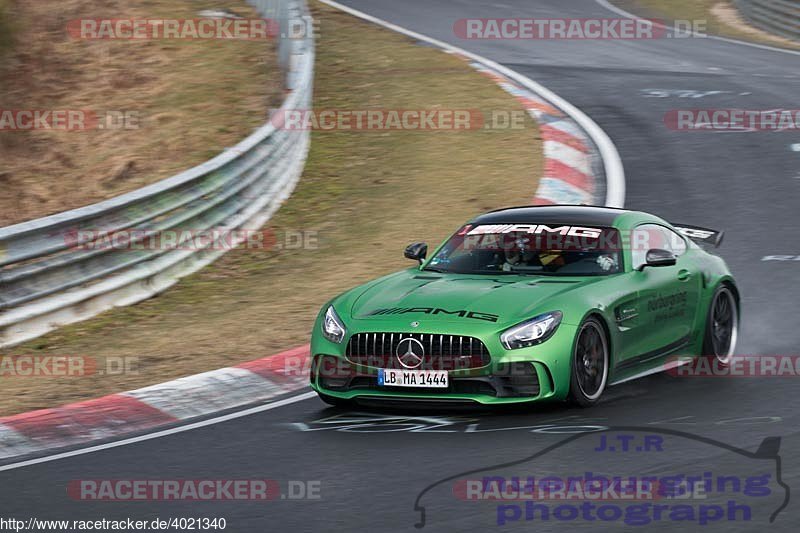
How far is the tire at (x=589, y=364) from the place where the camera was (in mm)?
8492

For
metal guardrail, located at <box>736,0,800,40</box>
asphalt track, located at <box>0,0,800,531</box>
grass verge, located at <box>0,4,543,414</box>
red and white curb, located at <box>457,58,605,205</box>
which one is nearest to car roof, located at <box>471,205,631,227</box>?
asphalt track, located at <box>0,0,800,531</box>

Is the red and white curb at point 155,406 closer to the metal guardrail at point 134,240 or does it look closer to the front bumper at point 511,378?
the front bumper at point 511,378

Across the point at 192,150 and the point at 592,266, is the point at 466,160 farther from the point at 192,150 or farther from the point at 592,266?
the point at 592,266

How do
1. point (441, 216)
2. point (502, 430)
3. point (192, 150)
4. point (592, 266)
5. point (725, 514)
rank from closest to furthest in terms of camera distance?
1. point (725, 514)
2. point (502, 430)
3. point (592, 266)
4. point (441, 216)
5. point (192, 150)

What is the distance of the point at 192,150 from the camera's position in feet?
58.1

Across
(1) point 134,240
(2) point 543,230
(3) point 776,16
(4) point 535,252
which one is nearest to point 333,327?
(4) point 535,252

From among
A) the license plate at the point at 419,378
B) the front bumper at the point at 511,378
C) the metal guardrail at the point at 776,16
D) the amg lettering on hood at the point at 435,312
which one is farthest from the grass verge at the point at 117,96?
the metal guardrail at the point at 776,16

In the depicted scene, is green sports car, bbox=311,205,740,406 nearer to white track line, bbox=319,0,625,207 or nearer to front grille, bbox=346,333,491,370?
front grille, bbox=346,333,491,370

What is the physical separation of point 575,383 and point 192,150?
10.2 m

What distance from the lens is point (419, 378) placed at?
8.41 metres

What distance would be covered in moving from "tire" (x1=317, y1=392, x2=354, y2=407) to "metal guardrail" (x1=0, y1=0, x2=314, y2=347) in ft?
12.6

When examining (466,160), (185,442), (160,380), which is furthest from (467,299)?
(466,160)

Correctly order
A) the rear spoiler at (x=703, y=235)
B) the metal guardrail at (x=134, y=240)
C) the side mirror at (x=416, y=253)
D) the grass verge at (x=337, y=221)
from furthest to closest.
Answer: the metal guardrail at (x=134, y=240) < the grass verge at (x=337, y=221) < the rear spoiler at (x=703, y=235) < the side mirror at (x=416, y=253)

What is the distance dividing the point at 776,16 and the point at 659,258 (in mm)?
23469
